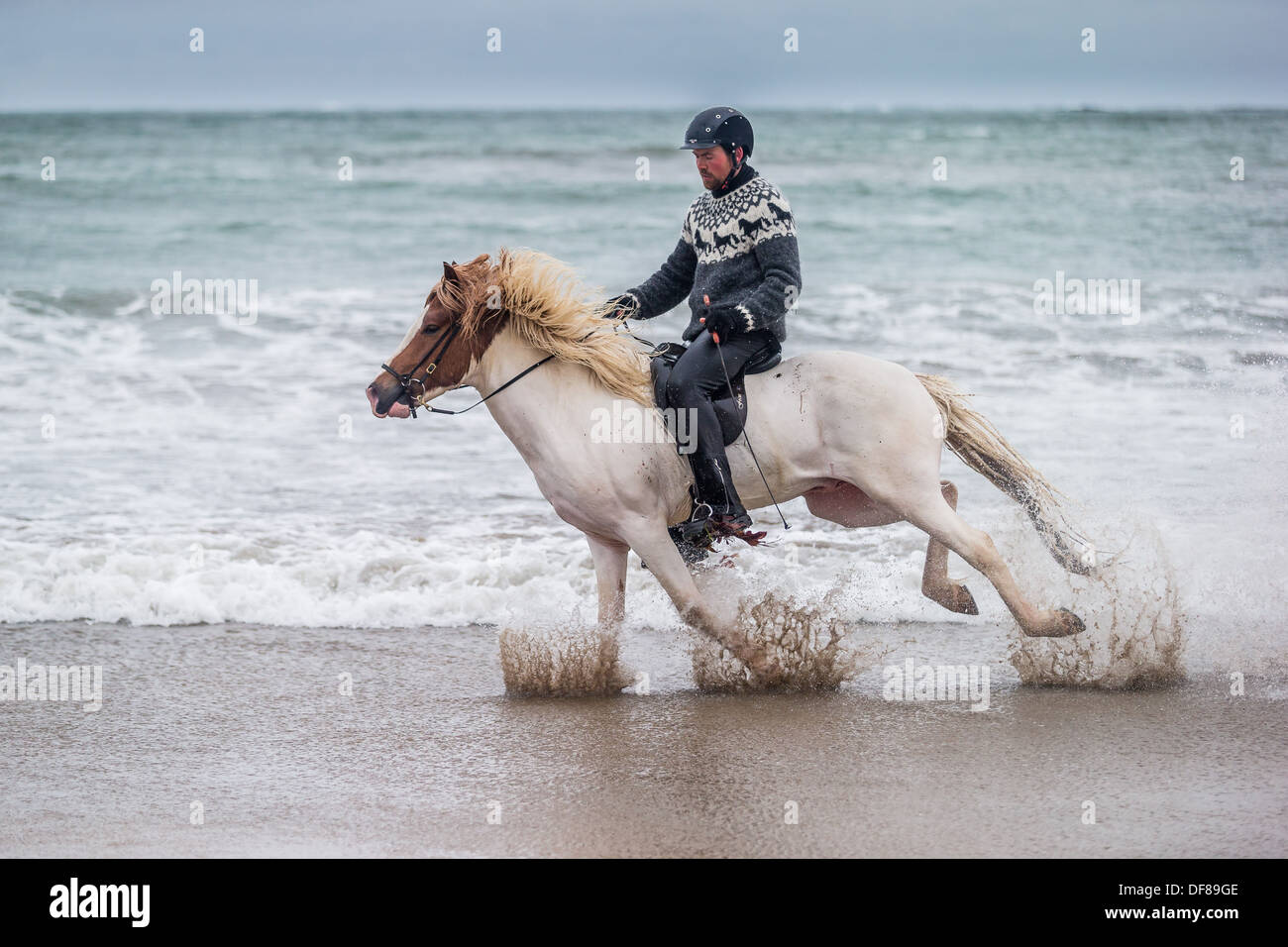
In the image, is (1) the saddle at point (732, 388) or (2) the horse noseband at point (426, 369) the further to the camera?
(1) the saddle at point (732, 388)

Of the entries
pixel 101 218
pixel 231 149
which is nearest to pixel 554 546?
pixel 101 218

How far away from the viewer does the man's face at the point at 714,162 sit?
5285 millimetres

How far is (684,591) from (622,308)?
1309 mm

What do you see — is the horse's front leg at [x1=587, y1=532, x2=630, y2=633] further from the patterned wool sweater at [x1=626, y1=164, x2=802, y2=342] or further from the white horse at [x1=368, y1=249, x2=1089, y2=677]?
the patterned wool sweater at [x1=626, y1=164, x2=802, y2=342]

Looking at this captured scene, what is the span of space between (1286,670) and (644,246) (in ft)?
52.3

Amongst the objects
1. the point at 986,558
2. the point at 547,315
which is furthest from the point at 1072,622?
the point at 547,315

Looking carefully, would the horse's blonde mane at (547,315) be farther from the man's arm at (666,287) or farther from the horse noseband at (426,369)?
the man's arm at (666,287)

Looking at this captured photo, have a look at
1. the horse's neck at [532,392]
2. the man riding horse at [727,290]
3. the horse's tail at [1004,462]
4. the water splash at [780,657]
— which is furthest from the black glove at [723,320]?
the water splash at [780,657]

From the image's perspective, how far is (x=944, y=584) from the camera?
5.75 m

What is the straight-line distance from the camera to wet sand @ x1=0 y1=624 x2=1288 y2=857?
13.1 feet

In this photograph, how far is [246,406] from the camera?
37.6 feet

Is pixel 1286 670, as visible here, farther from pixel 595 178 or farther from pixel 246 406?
pixel 595 178

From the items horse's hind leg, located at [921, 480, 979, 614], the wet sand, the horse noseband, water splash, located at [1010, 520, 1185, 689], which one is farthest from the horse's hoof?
the horse noseband

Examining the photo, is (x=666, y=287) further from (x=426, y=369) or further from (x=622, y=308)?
(x=426, y=369)
